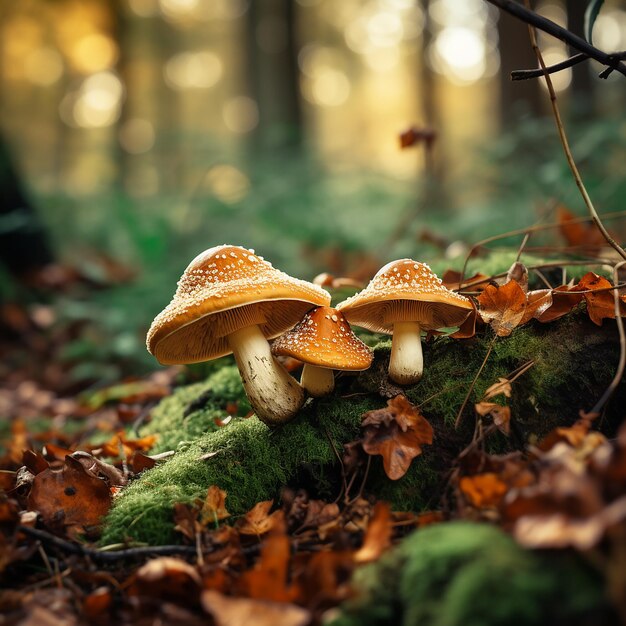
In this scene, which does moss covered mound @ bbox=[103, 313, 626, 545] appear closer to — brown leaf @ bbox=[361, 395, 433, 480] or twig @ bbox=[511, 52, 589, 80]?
brown leaf @ bbox=[361, 395, 433, 480]

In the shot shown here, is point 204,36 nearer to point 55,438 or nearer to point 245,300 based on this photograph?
point 55,438

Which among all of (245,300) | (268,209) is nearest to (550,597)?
(245,300)

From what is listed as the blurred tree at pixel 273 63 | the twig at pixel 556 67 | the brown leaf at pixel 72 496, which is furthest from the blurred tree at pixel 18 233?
the twig at pixel 556 67

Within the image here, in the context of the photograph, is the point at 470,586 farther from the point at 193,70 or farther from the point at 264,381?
the point at 193,70

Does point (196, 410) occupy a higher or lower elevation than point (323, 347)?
lower

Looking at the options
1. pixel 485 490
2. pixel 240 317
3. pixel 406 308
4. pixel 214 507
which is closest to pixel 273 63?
pixel 240 317

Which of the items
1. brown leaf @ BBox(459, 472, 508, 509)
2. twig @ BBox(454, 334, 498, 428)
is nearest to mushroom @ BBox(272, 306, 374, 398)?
twig @ BBox(454, 334, 498, 428)

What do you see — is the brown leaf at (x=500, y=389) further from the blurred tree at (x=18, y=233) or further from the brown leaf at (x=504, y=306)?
the blurred tree at (x=18, y=233)
